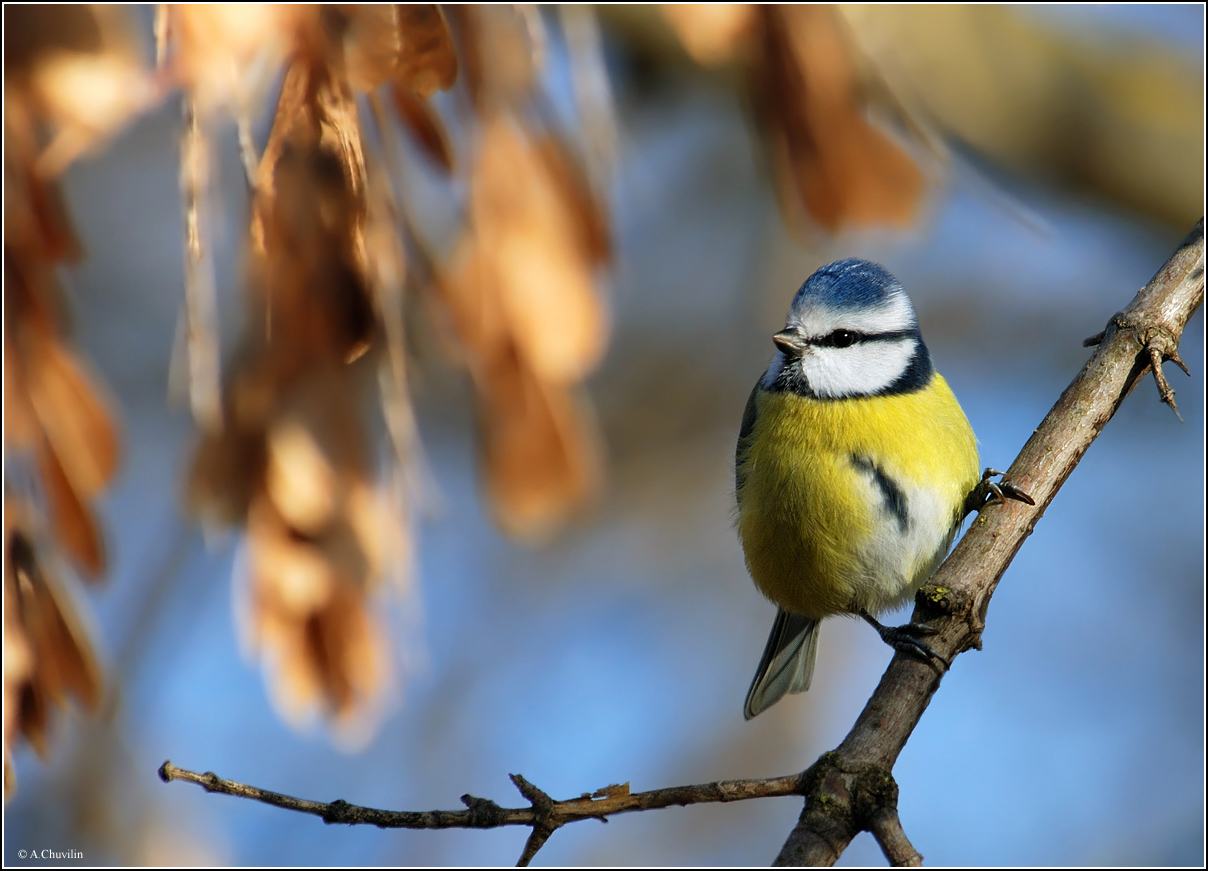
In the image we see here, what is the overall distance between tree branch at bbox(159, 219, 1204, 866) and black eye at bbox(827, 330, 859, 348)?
0.55m

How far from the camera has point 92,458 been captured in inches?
53.7

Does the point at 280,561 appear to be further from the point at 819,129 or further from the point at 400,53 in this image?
the point at 819,129

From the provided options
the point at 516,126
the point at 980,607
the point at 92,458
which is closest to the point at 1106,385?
the point at 980,607

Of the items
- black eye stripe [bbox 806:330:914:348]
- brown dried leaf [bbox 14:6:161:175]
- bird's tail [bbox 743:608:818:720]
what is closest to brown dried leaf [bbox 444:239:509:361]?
brown dried leaf [bbox 14:6:161:175]

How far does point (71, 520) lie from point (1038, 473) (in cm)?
132

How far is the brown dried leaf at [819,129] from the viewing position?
151cm

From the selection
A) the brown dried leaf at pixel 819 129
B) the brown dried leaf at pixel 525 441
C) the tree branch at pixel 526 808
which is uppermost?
the brown dried leaf at pixel 819 129

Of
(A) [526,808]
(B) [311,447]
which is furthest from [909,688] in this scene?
(B) [311,447]

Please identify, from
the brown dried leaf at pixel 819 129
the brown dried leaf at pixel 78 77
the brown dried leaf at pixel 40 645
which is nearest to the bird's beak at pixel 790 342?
the brown dried leaf at pixel 819 129

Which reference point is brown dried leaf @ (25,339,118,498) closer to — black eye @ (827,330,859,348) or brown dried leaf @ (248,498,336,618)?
brown dried leaf @ (248,498,336,618)

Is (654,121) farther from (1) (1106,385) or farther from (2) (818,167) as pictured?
(1) (1106,385)

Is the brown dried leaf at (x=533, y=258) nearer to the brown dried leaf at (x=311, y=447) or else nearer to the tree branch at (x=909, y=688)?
the brown dried leaf at (x=311, y=447)

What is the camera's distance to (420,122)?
1.33 metres

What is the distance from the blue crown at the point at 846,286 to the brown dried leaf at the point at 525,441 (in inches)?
31.0
